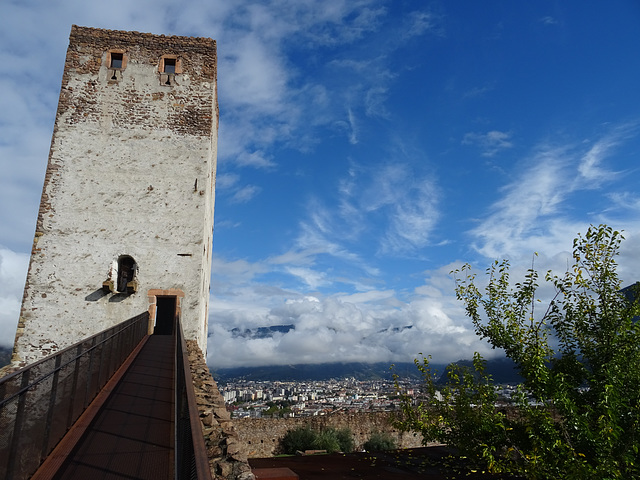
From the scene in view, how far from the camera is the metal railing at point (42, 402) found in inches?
140

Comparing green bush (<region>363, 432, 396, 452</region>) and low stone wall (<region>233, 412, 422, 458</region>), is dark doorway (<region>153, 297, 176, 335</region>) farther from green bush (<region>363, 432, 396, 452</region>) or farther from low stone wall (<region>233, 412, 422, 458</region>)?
green bush (<region>363, 432, 396, 452</region>)

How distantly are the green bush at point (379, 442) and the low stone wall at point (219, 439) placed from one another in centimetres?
1424

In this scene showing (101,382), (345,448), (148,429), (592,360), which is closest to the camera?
(148,429)

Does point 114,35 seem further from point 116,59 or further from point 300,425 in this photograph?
point 300,425

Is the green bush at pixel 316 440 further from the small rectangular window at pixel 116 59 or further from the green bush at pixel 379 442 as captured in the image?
the small rectangular window at pixel 116 59

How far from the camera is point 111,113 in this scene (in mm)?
16719

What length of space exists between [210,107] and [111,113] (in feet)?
12.2

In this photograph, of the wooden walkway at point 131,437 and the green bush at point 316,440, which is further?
the green bush at point 316,440

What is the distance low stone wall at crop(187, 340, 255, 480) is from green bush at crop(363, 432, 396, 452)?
14242 millimetres

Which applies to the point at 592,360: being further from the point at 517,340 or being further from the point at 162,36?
the point at 162,36

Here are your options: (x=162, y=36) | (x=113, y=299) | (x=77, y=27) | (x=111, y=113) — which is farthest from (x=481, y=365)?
(x=77, y=27)

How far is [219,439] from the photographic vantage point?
17.9 ft

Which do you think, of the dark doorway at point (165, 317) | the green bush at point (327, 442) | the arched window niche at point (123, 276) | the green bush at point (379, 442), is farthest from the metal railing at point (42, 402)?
the green bush at point (379, 442)

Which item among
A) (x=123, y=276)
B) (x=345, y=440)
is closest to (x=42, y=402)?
(x=123, y=276)
